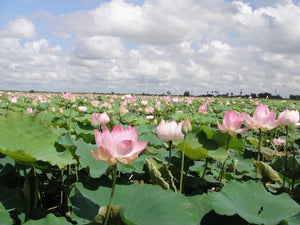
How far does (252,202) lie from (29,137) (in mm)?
1020

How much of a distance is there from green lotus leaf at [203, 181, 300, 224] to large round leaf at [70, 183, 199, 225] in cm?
14

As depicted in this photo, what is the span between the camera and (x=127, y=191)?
3.17ft

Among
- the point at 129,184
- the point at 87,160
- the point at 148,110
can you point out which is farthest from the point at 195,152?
the point at 148,110

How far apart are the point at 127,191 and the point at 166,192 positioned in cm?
16

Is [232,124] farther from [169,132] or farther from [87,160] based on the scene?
[87,160]

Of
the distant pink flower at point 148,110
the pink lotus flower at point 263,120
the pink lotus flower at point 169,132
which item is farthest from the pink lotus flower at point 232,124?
the distant pink flower at point 148,110

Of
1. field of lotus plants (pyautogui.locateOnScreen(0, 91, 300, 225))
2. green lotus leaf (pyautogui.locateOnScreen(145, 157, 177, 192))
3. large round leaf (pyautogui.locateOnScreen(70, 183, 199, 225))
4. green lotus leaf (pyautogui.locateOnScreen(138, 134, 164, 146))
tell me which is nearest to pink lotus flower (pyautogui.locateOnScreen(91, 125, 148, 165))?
field of lotus plants (pyautogui.locateOnScreen(0, 91, 300, 225))

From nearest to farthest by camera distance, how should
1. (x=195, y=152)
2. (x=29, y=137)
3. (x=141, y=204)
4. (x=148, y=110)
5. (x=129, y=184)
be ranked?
(x=141, y=204)
(x=129, y=184)
(x=29, y=137)
(x=195, y=152)
(x=148, y=110)

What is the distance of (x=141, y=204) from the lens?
898mm

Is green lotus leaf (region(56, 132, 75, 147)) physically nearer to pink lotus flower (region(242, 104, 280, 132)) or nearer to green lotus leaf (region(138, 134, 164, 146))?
green lotus leaf (region(138, 134, 164, 146))

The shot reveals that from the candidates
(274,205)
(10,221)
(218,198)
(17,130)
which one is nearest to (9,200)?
(10,221)

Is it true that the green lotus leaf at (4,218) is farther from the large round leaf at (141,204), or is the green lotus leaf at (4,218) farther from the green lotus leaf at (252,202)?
the green lotus leaf at (252,202)

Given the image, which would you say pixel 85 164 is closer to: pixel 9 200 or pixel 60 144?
pixel 60 144

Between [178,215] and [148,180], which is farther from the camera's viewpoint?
[148,180]
